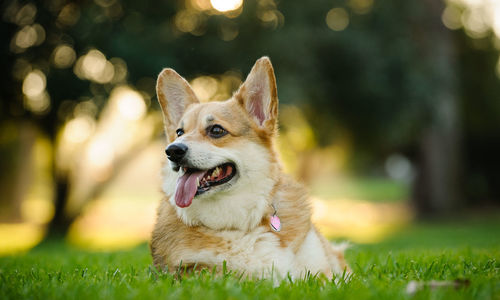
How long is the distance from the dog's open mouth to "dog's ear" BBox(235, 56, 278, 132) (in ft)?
1.98

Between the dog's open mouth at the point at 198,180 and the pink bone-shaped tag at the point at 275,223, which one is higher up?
the dog's open mouth at the point at 198,180

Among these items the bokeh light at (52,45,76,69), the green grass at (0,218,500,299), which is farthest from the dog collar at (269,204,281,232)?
the bokeh light at (52,45,76,69)

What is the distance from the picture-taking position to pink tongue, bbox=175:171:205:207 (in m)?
3.41

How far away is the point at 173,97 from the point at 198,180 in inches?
47.5

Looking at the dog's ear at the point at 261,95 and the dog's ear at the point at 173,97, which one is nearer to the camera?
the dog's ear at the point at 261,95

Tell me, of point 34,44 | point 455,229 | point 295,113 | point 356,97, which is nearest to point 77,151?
point 34,44

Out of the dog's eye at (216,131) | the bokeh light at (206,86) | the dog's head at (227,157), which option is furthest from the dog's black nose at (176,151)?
the bokeh light at (206,86)

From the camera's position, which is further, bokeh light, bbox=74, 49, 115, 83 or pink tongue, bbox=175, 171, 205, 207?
bokeh light, bbox=74, 49, 115, 83

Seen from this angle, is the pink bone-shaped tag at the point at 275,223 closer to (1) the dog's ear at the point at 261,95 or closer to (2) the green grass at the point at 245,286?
(2) the green grass at the point at 245,286

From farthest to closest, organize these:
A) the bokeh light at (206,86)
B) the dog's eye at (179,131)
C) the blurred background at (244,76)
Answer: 1. the bokeh light at (206,86)
2. the blurred background at (244,76)
3. the dog's eye at (179,131)

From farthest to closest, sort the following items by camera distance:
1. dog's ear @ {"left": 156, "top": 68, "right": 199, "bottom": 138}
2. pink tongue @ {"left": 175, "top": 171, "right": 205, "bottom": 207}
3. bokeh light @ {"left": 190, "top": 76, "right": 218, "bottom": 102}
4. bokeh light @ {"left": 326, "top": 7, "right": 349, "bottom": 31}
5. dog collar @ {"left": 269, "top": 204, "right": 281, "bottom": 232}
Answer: bokeh light @ {"left": 326, "top": 7, "right": 349, "bottom": 31}
bokeh light @ {"left": 190, "top": 76, "right": 218, "bottom": 102}
dog's ear @ {"left": 156, "top": 68, "right": 199, "bottom": 138}
dog collar @ {"left": 269, "top": 204, "right": 281, "bottom": 232}
pink tongue @ {"left": 175, "top": 171, "right": 205, "bottom": 207}

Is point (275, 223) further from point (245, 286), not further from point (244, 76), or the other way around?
point (244, 76)

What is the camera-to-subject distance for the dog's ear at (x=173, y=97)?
13.9ft

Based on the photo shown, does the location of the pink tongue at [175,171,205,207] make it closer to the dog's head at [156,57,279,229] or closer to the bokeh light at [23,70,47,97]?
the dog's head at [156,57,279,229]
